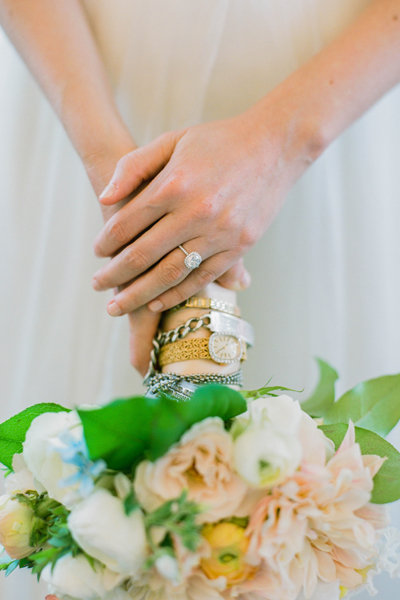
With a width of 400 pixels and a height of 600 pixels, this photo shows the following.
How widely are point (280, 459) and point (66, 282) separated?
70 centimetres

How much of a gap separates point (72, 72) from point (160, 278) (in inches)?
12.5

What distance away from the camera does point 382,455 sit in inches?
19.0

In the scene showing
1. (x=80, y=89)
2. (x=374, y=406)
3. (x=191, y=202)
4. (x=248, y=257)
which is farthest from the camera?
(x=248, y=257)

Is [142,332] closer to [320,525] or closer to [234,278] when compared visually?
[234,278]

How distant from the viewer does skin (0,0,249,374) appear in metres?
0.76

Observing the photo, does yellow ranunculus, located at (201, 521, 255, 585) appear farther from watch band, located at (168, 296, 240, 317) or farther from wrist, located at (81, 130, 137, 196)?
wrist, located at (81, 130, 137, 196)

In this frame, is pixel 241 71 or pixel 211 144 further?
pixel 241 71

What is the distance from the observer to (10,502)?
461 mm

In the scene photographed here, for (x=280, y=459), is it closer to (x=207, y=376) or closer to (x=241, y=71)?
(x=207, y=376)

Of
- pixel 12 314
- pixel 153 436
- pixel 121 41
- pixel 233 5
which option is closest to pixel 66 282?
pixel 12 314

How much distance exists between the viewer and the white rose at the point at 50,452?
15.9 inches

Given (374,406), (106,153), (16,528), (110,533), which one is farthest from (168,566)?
(106,153)

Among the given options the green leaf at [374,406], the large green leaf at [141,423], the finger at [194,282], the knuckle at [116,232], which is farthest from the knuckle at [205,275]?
the large green leaf at [141,423]

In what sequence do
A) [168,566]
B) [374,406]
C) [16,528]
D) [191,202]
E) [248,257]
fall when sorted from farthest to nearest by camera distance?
[248,257], [191,202], [374,406], [16,528], [168,566]
